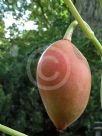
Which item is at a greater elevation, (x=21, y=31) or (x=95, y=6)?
(x=95, y=6)

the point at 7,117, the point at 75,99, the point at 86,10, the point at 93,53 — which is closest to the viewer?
the point at 75,99

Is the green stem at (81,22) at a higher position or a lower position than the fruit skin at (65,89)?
higher

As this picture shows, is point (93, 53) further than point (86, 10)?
No

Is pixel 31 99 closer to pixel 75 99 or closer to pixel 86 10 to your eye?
pixel 86 10

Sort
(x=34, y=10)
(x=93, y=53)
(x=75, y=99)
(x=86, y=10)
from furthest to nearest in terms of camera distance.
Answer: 1. (x=34, y=10)
2. (x=86, y=10)
3. (x=93, y=53)
4. (x=75, y=99)

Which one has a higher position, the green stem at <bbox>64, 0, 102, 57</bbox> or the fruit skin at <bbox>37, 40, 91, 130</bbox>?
the green stem at <bbox>64, 0, 102, 57</bbox>

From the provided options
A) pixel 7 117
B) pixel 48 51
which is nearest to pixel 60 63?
pixel 48 51

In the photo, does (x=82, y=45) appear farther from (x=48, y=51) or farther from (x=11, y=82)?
(x=48, y=51)

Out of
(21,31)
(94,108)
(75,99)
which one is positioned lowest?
(21,31)
